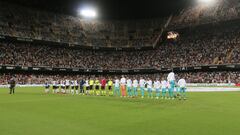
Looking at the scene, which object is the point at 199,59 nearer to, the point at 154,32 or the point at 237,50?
the point at 237,50

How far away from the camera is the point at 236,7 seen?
67.0 metres

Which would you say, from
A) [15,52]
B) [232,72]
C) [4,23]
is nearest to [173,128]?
[232,72]

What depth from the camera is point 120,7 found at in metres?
75.8

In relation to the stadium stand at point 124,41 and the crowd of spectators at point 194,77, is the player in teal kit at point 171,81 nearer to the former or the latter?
the crowd of spectators at point 194,77

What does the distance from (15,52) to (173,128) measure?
59.9 meters

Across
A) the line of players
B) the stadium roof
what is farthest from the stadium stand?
the line of players

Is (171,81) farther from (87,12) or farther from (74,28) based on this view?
(74,28)

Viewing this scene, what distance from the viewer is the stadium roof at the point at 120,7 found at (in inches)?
2813

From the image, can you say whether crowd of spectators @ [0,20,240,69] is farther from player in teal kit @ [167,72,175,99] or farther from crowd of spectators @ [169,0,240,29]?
player in teal kit @ [167,72,175,99]

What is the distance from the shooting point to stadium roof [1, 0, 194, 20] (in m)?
71.4

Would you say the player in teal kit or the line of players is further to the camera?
the line of players

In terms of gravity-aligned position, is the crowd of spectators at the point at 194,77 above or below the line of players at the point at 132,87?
above

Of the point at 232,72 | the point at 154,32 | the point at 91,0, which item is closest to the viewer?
the point at 232,72

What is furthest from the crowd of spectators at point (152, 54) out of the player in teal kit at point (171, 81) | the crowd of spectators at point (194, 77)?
the player in teal kit at point (171, 81)
